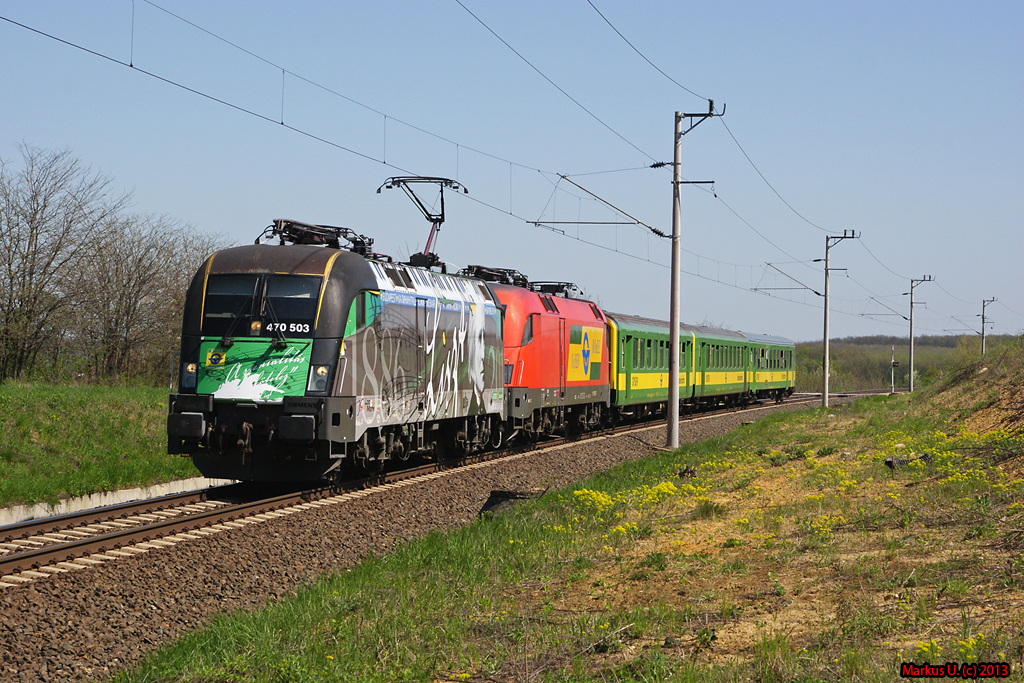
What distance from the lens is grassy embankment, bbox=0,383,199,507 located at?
49.7 ft

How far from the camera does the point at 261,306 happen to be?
44.1 ft

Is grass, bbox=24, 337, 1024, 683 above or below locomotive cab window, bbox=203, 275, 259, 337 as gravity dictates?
below

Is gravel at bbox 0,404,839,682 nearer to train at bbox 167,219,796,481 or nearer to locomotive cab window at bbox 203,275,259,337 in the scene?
train at bbox 167,219,796,481

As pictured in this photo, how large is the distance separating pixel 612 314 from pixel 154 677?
24785 mm

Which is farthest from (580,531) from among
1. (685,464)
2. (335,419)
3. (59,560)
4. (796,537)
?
(685,464)

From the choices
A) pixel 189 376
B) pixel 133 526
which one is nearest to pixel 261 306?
pixel 189 376

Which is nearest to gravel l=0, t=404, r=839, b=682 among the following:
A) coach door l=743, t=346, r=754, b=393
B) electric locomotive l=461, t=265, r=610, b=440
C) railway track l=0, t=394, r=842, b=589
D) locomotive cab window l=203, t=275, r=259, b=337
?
railway track l=0, t=394, r=842, b=589

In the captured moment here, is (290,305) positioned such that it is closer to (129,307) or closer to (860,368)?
(129,307)

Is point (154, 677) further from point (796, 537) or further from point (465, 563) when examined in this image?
point (796, 537)

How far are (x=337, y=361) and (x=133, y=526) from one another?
3.48m

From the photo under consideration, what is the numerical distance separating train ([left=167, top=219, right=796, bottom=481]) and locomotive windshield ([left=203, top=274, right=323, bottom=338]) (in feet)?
0.05

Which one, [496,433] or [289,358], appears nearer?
[289,358]

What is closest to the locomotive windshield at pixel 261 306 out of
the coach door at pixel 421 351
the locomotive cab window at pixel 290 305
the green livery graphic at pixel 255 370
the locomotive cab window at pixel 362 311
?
the locomotive cab window at pixel 290 305

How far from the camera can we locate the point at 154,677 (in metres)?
6.71
